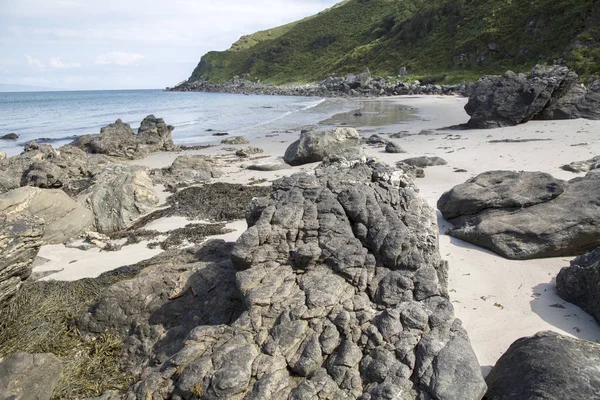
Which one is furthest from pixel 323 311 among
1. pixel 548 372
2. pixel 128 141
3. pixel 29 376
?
pixel 128 141

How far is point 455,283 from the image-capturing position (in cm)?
542

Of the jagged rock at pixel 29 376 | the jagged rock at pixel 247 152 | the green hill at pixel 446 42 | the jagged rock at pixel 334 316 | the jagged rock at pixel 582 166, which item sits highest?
the green hill at pixel 446 42

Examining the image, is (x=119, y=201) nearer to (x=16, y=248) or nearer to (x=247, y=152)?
(x=16, y=248)

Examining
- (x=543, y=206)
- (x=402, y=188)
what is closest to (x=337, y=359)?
(x=402, y=188)

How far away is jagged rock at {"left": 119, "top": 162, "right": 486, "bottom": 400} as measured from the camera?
319 centimetres

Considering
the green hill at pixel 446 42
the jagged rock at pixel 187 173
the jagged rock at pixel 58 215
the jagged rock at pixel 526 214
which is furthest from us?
the green hill at pixel 446 42

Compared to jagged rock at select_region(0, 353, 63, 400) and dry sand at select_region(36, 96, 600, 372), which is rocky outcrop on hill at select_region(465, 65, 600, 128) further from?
jagged rock at select_region(0, 353, 63, 400)

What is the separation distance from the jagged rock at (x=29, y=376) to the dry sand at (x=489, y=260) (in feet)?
8.71

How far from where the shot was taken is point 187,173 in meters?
12.8

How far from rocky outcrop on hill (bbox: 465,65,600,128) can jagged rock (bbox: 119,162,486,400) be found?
15798mm

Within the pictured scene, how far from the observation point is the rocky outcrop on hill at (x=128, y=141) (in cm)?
1903

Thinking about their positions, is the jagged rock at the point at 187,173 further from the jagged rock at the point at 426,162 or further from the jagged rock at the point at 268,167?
the jagged rock at the point at 426,162

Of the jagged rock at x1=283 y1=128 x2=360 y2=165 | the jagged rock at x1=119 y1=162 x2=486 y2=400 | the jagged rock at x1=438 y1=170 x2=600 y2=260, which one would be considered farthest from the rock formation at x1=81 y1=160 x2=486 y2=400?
the jagged rock at x1=283 y1=128 x2=360 y2=165

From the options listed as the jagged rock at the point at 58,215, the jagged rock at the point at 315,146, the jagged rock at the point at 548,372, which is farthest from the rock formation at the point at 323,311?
the jagged rock at the point at 315,146
